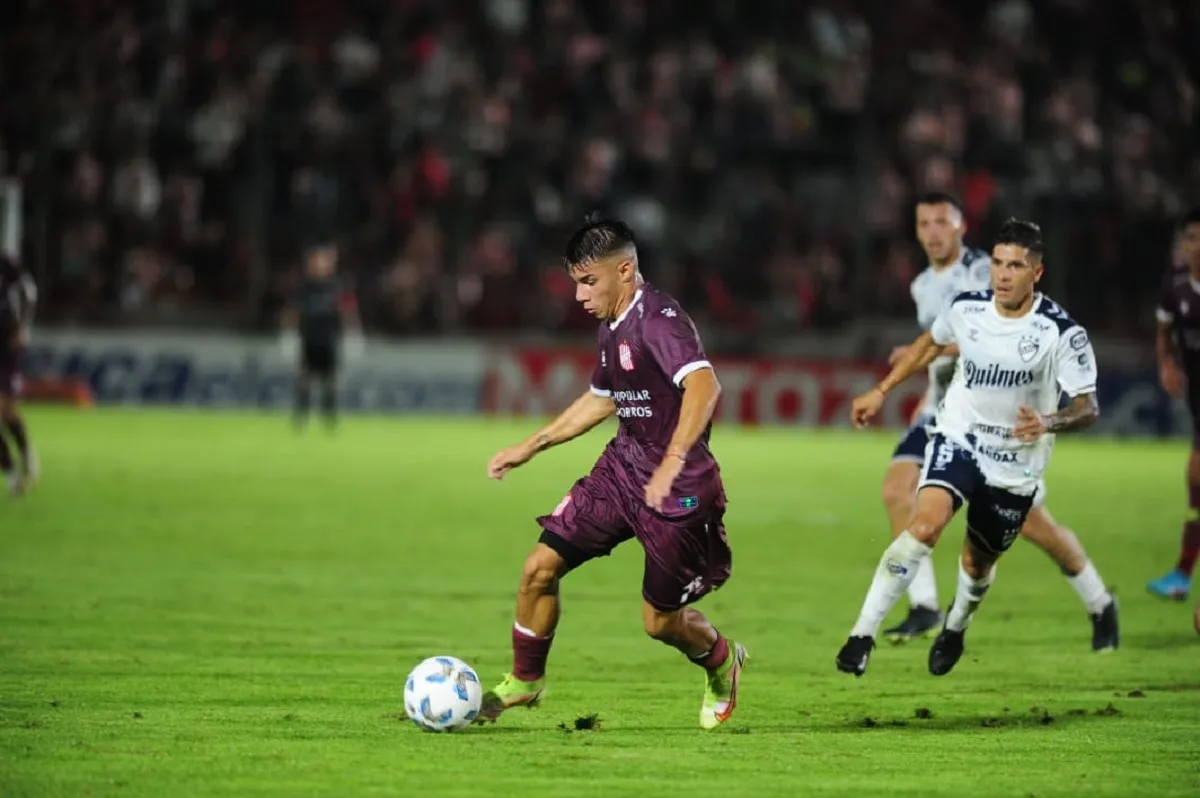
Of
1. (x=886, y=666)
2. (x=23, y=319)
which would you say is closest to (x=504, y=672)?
(x=886, y=666)

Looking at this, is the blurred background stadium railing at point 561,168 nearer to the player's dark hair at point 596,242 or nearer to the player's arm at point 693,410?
the player's dark hair at point 596,242

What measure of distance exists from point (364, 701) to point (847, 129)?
2300 cm

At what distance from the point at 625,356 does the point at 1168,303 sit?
6552 mm

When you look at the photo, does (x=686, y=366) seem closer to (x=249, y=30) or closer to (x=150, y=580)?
(x=150, y=580)

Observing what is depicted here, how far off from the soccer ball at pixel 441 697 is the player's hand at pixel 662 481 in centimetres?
113

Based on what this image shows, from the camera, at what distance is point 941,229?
11016 mm

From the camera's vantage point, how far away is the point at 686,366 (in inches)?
290

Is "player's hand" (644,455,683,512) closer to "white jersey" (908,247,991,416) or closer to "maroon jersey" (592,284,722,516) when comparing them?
"maroon jersey" (592,284,722,516)

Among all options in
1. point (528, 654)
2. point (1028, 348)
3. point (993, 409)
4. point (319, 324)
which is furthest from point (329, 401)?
point (528, 654)

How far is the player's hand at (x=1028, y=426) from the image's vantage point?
8.49 metres

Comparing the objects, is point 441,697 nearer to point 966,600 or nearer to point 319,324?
point 966,600

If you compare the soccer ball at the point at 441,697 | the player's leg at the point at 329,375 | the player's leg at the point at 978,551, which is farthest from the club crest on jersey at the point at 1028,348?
the player's leg at the point at 329,375

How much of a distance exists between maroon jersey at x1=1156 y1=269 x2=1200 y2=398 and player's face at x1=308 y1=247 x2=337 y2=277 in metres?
15.8

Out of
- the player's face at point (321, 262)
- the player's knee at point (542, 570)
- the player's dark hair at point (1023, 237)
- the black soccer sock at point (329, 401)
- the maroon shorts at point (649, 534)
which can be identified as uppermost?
the player's dark hair at point (1023, 237)
